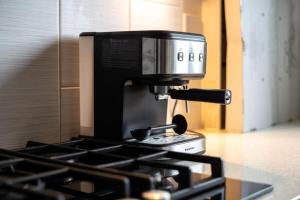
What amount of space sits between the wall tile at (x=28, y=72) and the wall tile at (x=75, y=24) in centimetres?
2

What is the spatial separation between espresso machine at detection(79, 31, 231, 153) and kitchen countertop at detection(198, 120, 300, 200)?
0.13 meters

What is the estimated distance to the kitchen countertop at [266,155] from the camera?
3.15 ft

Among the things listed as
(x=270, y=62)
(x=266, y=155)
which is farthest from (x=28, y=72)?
(x=270, y=62)

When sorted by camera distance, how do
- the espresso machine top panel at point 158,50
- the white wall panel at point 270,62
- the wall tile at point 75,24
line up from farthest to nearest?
1. the white wall panel at point 270,62
2. the wall tile at point 75,24
3. the espresso machine top panel at point 158,50

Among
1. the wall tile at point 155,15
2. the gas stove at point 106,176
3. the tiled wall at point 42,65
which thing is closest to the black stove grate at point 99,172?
the gas stove at point 106,176

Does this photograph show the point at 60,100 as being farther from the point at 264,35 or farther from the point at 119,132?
the point at 264,35

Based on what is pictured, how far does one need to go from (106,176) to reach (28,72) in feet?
1.55

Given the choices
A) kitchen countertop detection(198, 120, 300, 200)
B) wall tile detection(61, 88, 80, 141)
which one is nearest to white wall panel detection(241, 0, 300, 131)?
kitchen countertop detection(198, 120, 300, 200)

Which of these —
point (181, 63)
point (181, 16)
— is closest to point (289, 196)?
point (181, 63)

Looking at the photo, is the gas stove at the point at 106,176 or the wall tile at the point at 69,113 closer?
the gas stove at the point at 106,176

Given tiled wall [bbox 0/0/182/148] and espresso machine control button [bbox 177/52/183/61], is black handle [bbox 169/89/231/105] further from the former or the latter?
tiled wall [bbox 0/0/182/148]

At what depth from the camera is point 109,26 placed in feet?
4.02

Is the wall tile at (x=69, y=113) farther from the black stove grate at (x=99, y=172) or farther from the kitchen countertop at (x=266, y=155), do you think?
the kitchen countertop at (x=266, y=155)

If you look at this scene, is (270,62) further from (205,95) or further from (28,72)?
(28,72)
